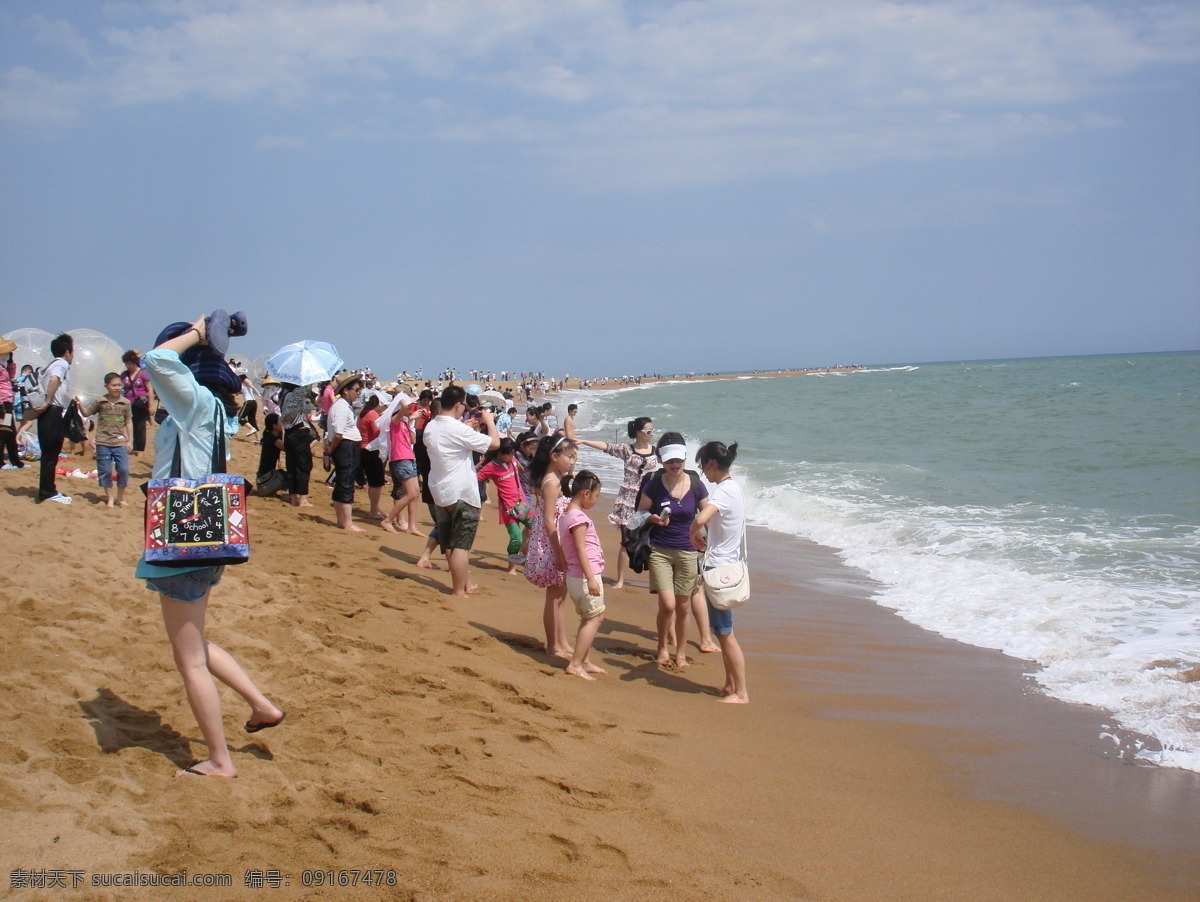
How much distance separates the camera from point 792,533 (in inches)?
486

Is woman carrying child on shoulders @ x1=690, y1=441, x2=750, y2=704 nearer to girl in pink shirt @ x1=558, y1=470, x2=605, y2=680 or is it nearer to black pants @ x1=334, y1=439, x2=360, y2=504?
girl in pink shirt @ x1=558, y1=470, x2=605, y2=680

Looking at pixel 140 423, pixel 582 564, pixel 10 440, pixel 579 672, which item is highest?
pixel 140 423

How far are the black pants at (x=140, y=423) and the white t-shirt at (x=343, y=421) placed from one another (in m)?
→ 3.95

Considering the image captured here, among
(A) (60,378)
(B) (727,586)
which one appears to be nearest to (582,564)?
(B) (727,586)

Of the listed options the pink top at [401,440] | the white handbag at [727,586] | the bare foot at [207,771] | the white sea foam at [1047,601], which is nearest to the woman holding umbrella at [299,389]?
the pink top at [401,440]

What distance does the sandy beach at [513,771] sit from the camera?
118 inches

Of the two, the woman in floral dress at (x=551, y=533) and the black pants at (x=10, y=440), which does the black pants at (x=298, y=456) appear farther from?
the woman in floral dress at (x=551, y=533)

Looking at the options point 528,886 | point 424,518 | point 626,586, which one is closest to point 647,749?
point 528,886

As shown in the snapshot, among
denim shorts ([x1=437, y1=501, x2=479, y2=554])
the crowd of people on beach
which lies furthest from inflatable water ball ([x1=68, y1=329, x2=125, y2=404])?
denim shorts ([x1=437, y1=501, x2=479, y2=554])

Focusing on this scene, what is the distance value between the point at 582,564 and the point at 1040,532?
8004mm

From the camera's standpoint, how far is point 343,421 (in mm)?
9289

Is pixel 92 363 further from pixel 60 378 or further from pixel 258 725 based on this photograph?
pixel 258 725

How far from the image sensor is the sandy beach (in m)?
3.01

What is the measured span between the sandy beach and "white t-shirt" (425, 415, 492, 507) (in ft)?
3.04
